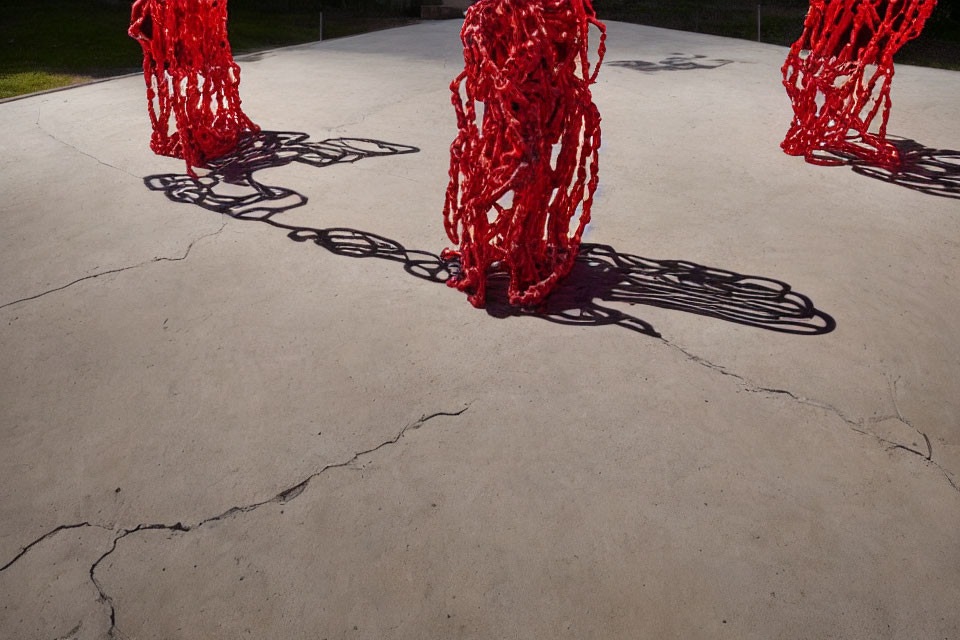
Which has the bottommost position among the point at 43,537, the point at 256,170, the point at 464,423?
the point at 43,537

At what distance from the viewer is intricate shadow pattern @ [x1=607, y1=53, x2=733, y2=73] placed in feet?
21.1

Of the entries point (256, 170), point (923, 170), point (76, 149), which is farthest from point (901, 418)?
point (76, 149)

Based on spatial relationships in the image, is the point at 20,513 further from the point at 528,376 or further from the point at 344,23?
the point at 344,23

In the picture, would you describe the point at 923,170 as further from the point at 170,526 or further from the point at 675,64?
the point at 170,526

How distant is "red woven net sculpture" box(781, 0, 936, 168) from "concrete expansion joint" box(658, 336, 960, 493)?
97.5 inches

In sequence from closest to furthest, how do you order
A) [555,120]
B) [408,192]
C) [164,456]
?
[164,456] → [555,120] → [408,192]

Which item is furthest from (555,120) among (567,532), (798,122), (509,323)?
(798,122)

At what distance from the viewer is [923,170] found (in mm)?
4082

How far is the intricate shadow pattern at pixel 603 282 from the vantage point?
8.55 feet

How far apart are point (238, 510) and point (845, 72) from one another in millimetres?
4127

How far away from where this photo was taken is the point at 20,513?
1.78m

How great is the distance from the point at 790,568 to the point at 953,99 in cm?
533

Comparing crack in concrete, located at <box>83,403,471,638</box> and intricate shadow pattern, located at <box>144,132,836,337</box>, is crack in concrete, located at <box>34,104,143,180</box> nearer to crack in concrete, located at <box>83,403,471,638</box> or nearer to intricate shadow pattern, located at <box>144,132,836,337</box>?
intricate shadow pattern, located at <box>144,132,836,337</box>

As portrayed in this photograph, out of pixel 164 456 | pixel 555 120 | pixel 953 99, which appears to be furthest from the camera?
pixel 953 99
